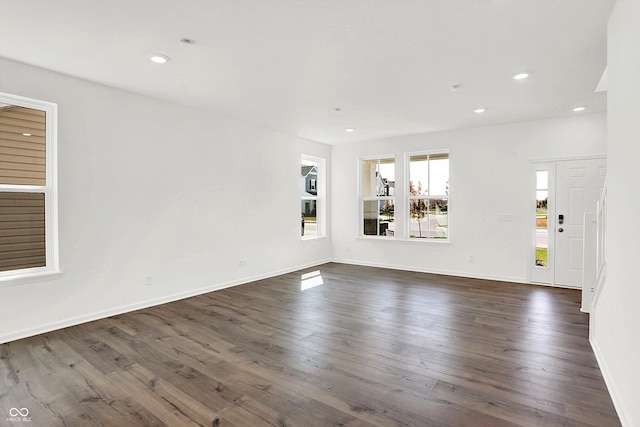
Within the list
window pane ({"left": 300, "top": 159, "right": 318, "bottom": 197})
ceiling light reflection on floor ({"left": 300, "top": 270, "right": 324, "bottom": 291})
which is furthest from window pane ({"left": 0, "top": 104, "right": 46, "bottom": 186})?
window pane ({"left": 300, "top": 159, "right": 318, "bottom": 197})

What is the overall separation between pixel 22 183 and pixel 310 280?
3847 mm

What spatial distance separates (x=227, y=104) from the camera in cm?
446

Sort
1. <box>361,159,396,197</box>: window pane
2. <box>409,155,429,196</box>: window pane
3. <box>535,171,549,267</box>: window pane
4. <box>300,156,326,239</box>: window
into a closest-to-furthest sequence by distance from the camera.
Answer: <box>535,171,549,267</box>: window pane
<box>409,155,429,196</box>: window pane
<box>361,159,396,197</box>: window pane
<box>300,156,326,239</box>: window

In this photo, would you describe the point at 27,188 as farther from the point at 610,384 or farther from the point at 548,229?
the point at 548,229

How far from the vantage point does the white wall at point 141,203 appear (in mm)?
3430

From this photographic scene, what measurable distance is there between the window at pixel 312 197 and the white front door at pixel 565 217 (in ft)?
13.0

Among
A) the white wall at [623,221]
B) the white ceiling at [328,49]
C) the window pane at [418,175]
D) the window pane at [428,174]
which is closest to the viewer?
the white wall at [623,221]

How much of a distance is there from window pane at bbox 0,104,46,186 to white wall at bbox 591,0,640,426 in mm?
4768

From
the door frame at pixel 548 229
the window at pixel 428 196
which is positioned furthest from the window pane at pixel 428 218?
the door frame at pixel 548 229

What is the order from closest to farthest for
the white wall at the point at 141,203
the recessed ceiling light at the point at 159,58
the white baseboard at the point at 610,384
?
1. the white baseboard at the point at 610,384
2. the recessed ceiling light at the point at 159,58
3. the white wall at the point at 141,203

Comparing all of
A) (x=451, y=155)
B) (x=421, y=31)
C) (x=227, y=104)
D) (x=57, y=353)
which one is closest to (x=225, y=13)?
(x=421, y=31)

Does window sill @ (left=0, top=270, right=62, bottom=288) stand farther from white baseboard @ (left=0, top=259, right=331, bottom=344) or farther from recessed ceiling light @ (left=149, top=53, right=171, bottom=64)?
recessed ceiling light @ (left=149, top=53, right=171, bottom=64)

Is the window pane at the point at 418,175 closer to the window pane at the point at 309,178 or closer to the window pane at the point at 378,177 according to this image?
the window pane at the point at 378,177

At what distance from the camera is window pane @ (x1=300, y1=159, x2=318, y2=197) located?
6953 millimetres
